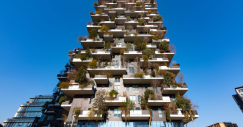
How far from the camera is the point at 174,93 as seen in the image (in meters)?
22.2

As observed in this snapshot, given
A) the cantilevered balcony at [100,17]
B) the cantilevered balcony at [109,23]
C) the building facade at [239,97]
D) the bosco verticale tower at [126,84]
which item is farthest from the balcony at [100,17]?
the building facade at [239,97]

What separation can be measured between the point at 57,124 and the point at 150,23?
39.4 metres

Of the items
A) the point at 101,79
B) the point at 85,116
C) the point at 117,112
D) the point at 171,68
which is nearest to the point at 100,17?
the point at 101,79

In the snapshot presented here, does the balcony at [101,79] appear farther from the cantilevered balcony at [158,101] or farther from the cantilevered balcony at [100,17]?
the cantilevered balcony at [100,17]

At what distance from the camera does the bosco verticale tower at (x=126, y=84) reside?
62.5ft

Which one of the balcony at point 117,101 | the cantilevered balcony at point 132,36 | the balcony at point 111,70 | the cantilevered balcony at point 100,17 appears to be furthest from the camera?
the cantilevered balcony at point 100,17

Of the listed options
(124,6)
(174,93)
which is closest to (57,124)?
(174,93)

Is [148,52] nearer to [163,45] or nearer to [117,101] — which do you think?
[163,45]

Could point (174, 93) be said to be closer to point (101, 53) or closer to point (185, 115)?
point (185, 115)

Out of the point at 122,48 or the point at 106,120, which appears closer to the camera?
the point at 106,120

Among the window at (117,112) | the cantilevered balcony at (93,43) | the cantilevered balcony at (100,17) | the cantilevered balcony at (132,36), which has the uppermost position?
the cantilevered balcony at (100,17)

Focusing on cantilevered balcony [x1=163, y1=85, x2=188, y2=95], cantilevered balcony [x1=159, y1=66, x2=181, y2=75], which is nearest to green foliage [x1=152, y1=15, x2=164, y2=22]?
cantilevered balcony [x1=159, y1=66, x2=181, y2=75]

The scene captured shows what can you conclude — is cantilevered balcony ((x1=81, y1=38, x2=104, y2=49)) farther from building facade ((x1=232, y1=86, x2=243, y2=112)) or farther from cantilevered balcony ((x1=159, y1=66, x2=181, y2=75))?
building facade ((x1=232, y1=86, x2=243, y2=112))

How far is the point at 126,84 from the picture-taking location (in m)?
23.4
